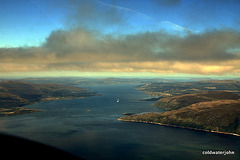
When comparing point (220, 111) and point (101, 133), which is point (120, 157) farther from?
point (220, 111)

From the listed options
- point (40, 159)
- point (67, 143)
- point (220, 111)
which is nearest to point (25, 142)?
point (40, 159)

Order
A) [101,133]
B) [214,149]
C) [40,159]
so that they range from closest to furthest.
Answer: [40,159]
[214,149]
[101,133]

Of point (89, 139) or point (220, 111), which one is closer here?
point (89, 139)

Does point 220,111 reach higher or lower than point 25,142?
lower

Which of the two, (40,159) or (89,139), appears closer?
(40,159)

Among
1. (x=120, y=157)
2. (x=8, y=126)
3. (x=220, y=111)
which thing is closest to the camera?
(x=120, y=157)

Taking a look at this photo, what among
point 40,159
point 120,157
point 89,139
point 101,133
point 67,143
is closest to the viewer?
point 40,159

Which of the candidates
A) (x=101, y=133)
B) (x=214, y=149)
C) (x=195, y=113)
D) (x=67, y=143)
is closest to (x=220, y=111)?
(x=195, y=113)

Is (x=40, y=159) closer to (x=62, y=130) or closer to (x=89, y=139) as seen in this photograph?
(x=89, y=139)

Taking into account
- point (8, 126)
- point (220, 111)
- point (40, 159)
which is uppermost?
point (40, 159)
